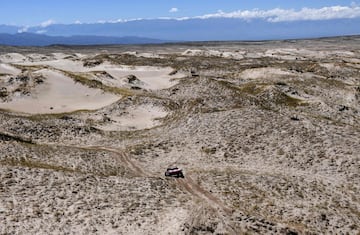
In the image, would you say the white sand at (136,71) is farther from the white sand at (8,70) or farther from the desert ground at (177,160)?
the desert ground at (177,160)

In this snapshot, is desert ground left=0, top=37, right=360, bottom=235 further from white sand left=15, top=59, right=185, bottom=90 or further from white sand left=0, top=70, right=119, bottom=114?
white sand left=15, top=59, right=185, bottom=90

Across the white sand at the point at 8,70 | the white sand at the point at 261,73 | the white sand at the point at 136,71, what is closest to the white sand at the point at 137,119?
the white sand at the point at 136,71

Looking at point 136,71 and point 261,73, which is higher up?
point 261,73

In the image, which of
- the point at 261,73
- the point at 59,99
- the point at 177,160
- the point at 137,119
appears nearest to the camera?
the point at 177,160

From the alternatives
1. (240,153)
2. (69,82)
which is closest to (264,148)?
(240,153)

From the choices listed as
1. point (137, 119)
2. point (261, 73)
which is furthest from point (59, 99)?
point (261, 73)

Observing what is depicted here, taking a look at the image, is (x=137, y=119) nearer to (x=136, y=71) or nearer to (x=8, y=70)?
(x=8, y=70)
